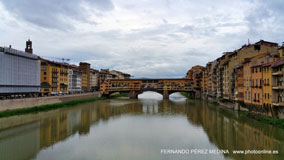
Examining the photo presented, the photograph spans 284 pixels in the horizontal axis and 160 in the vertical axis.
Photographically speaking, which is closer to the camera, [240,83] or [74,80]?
[240,83]

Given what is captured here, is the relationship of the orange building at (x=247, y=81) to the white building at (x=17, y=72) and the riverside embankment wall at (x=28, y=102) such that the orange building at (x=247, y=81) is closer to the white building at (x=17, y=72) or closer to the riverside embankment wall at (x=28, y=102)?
the riverside embankment wall at (x=28, y=102)

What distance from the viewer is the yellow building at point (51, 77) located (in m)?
52.7

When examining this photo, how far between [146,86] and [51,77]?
31.4m

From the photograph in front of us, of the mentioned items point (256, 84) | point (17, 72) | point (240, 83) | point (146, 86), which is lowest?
point (146, 86)

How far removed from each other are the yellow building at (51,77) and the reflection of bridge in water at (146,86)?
16903mm

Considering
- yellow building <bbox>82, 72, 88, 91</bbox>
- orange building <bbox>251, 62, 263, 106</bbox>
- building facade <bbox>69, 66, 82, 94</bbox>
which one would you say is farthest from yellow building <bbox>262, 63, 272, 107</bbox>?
yellow building <bbox>82, 72, 88, 91</bbox>

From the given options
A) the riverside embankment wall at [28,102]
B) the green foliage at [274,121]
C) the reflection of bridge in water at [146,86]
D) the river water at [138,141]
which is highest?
the reflection of bridge in water at [146,86]

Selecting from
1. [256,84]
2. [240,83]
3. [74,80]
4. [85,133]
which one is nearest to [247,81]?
[240,83]

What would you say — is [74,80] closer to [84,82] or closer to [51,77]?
[84,82]

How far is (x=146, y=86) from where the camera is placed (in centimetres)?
7556

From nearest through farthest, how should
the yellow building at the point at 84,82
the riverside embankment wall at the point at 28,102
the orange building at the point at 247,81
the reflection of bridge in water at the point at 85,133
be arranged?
the reflection of bridge in water at the point at 85,133 < the orange building at the point at 247,81 < the riverside embankment wall at the point at 28,102 < the yellow building at the point at 84,82

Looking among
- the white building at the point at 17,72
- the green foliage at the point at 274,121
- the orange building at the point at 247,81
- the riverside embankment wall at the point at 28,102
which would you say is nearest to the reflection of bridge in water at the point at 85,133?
the green foliage at the point at 274,121

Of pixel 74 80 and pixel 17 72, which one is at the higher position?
pixel 17 72

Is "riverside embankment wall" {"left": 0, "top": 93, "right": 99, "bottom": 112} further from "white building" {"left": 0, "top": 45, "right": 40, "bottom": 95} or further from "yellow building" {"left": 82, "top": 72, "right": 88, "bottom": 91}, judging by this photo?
Answer: "yellow building" {"left": 82, "top": 72, "right": 88, "bottom": 91}
